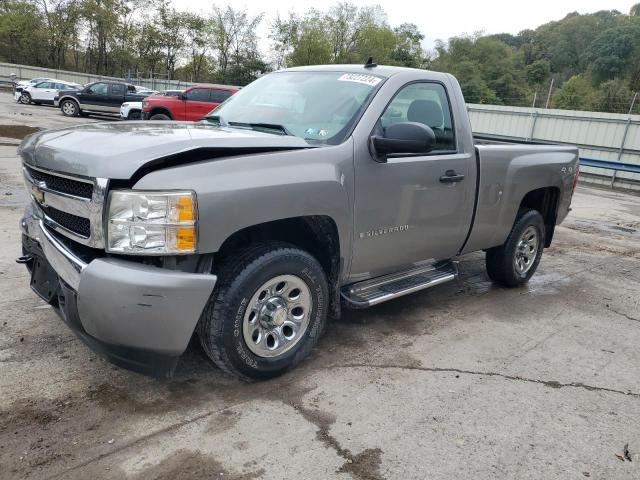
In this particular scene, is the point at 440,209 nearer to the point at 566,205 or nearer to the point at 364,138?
the point at 364,138

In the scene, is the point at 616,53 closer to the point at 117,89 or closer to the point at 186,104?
the point at 117,89

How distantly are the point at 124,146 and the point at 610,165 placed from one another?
649 inches

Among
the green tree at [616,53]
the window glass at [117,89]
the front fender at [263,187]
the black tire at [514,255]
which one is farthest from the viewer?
the green tree at [616,53]

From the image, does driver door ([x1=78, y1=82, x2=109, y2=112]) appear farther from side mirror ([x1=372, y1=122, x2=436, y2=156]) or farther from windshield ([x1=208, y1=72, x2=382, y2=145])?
side mirror ([x1=372, y1=122, x2=436, y2=156])

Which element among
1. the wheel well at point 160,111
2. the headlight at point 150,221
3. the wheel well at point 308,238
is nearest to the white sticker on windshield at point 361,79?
the wheel well at point 308,238

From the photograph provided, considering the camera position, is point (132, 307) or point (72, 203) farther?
point (72, 203)

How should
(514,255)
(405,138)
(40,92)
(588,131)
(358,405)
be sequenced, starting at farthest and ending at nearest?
(40,92), (588,131), (514,255), (405,138), (358,405)

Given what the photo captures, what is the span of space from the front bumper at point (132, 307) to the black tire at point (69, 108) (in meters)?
23.0

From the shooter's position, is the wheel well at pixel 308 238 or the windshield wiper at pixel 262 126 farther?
the windshield wiper at pixel 262 126

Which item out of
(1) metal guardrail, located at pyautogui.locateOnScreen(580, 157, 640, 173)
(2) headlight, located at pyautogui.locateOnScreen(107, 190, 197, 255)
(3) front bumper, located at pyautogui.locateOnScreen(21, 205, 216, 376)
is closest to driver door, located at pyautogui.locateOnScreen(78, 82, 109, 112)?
(1) metal guardrail, located at pyautogui.locateOnScreen(580, 157, 640, 173)

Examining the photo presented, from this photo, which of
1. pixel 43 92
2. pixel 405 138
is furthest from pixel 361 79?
pixel 43 92

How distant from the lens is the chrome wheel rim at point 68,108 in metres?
23.0

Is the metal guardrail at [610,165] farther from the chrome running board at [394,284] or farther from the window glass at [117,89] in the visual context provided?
the window glass at [117,89]

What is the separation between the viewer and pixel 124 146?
9.01 feet
